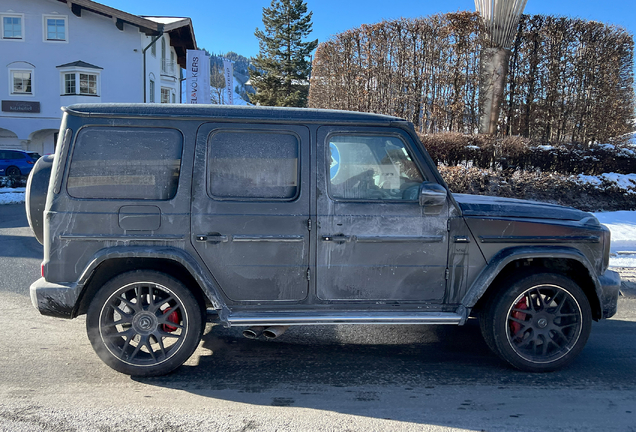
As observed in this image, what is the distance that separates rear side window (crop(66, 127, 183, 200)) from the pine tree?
38.6 meters

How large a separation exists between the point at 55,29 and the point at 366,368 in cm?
3397

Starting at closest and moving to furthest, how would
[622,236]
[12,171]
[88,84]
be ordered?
[622,236], [12,171], [88,84]

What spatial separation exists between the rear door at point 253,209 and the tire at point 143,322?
0.35m

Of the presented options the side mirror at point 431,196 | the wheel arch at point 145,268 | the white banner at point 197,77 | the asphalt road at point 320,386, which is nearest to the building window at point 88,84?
the white banner at point 197,77

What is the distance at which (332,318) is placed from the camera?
3.71 meters

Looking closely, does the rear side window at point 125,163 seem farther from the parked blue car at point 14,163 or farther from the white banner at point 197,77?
the parked blue car at point 14,163

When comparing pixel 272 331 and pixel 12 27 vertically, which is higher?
pixel 12 27

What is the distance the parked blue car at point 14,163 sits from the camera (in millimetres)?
24031

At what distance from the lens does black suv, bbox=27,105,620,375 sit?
3666 mm

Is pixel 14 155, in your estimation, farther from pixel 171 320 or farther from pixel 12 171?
pixel 171 320

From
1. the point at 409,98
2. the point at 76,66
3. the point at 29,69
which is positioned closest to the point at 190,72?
the point at 409,98

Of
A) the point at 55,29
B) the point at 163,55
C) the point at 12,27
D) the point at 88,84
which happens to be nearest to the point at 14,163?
the point at 88,84

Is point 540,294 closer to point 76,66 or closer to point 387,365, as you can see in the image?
point 387,365

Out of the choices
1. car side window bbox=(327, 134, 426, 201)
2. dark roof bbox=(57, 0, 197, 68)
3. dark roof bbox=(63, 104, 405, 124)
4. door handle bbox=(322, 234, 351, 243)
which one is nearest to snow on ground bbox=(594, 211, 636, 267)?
car side window bbox=(327, 134, 426, 201)
